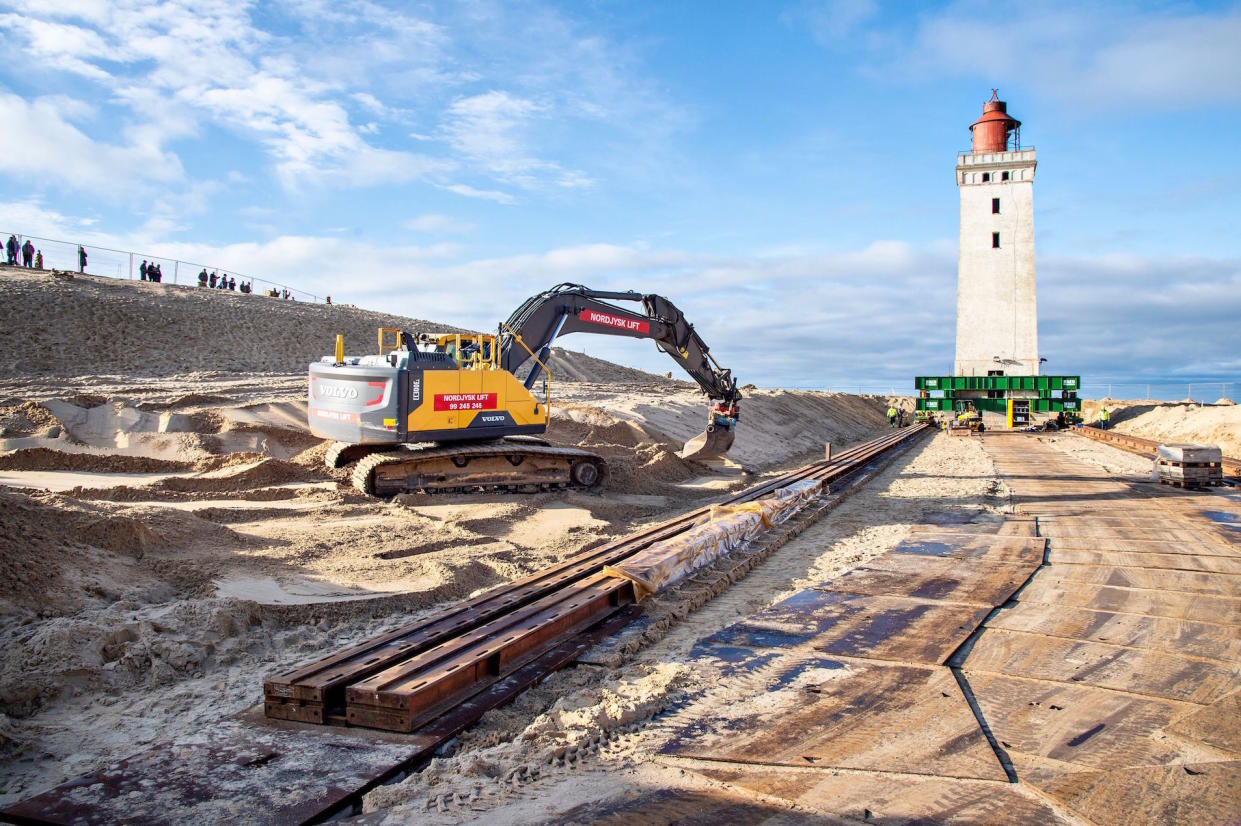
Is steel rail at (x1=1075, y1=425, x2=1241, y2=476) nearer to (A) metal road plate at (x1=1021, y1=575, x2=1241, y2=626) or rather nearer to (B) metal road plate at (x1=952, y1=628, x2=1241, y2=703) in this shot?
(A) metal road plate at (x1=1021, y1=575, x2=1241, y2=626)

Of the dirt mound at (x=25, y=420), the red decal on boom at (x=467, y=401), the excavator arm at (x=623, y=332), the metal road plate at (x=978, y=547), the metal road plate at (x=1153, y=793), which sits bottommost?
the metal road plate at (x=1153, y=793)

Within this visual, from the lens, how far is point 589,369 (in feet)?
159

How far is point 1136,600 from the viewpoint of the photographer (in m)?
7.33

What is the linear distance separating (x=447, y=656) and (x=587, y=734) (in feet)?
4.21

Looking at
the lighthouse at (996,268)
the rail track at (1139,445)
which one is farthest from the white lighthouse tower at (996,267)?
the rail track at (1139,445)

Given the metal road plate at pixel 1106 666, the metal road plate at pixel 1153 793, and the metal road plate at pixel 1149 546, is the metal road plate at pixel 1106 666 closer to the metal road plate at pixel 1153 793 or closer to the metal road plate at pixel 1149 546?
the metal road plate at pixel 1153 793

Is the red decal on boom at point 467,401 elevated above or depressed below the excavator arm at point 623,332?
below

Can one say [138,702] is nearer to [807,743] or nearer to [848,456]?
[807,743]

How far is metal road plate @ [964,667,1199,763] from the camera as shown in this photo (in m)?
4.23

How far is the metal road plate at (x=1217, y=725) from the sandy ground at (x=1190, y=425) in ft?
75.7

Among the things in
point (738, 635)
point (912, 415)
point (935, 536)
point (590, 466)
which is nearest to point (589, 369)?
point (912, 415)

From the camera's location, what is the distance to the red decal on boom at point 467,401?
40.2 ft

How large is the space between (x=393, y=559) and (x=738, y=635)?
4060mm

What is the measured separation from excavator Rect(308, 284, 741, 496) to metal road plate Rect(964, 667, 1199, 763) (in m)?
8.58
